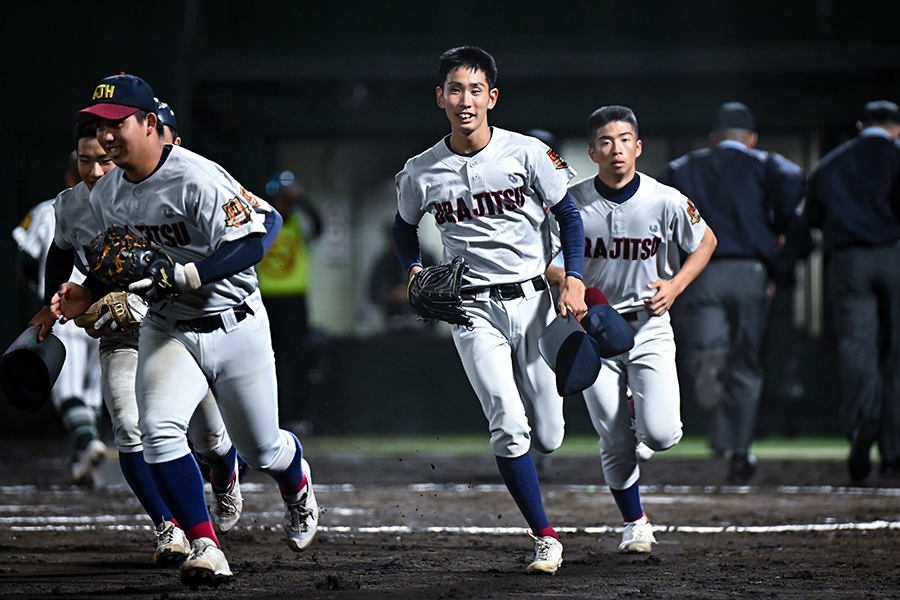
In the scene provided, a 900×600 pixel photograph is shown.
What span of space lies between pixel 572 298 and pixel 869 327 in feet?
13.3

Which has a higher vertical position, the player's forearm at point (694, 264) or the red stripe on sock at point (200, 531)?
the player's forearm at point (694, 264)

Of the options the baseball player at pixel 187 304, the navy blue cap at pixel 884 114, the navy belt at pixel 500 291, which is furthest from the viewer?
the navy blue cap at pixel 884 114

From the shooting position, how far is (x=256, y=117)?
12.4m

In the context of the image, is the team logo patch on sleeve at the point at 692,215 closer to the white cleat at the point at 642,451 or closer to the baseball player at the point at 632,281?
the baseball player at the point at 632,281

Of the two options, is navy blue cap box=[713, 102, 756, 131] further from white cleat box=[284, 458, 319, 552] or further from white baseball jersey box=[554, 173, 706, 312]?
white cleat box=[284, 458, 319, 552]

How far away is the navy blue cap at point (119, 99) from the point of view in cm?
427

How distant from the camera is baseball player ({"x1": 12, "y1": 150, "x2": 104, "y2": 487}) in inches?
309

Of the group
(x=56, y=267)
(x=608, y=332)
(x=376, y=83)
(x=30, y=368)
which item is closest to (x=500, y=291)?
(x=608, y=332)

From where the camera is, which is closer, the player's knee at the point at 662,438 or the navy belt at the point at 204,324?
the navy belt at the point at 204,324

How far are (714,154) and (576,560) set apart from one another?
12.7 feet

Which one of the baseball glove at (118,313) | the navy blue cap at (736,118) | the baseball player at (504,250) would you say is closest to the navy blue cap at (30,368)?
the baseball glove at (118,313)

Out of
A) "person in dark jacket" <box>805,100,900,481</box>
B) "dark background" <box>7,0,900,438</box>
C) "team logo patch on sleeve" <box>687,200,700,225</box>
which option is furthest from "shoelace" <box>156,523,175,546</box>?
"dark background" <box>7,0,900,438</box>

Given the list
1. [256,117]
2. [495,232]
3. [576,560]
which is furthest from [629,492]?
[256,117]

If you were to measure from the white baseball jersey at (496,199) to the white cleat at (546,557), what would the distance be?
1.08 metres
